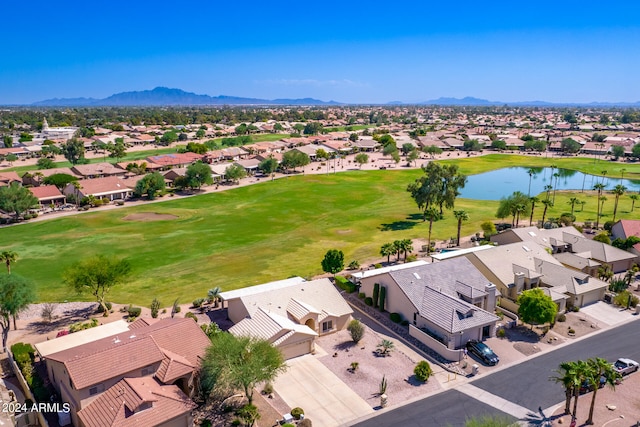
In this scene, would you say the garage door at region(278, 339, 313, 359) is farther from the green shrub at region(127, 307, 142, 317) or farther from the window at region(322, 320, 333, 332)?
the green shrub at region(127, 307, 142, 317)

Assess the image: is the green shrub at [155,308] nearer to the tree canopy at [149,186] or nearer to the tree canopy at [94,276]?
the tree canopy at [94,276]

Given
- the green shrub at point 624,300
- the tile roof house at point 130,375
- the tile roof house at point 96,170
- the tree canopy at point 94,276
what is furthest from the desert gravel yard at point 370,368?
the tile roof house at point 96,170

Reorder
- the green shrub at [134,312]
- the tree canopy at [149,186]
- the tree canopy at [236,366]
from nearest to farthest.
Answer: the tree canopy at [236,366], the green shrub at [134,312], the tree canopy at [149,186]

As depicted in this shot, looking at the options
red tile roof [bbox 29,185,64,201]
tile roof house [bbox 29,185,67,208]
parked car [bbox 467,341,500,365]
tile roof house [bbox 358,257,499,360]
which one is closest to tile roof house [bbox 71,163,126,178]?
tile roof house [bbox 29,185,67,208]

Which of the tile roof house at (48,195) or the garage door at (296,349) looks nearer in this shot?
the garage door at (296,349)

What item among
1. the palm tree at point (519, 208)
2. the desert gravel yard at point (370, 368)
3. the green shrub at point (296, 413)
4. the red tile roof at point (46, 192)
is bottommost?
the desert gravel yard at point (370, 368)

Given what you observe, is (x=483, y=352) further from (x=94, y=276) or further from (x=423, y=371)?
(x=94, y=276)
